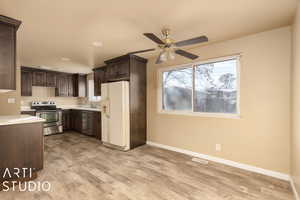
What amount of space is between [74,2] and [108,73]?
8.40 ft

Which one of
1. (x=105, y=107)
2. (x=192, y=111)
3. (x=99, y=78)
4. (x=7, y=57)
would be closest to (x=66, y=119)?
(x=99, y=78)

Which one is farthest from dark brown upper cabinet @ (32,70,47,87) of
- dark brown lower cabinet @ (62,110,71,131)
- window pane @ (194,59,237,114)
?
window pane @ (194,59,237,114)

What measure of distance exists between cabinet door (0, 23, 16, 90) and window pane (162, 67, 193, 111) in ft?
9.56

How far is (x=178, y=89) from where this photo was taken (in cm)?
361

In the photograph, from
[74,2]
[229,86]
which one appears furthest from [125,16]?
[229,86]

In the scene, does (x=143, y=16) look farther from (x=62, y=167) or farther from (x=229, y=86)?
(x=62, y=167)

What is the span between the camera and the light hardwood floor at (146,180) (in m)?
1.89

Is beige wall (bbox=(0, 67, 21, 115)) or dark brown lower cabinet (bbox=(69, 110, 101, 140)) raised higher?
beige wall (bbox=(0, 67, 21, 115))

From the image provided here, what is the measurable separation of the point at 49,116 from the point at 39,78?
4.77 ft

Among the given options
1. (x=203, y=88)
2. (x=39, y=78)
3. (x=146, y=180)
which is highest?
(x=39, y=78)

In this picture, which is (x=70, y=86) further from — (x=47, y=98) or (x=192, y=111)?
(x=192, y=111)

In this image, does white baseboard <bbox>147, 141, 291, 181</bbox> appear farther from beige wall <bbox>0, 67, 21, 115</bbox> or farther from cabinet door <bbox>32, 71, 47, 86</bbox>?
cabinet door <bbox>32, 71, 47, 86</bbox>

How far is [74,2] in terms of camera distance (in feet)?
5.61

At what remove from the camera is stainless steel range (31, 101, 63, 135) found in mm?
4938
